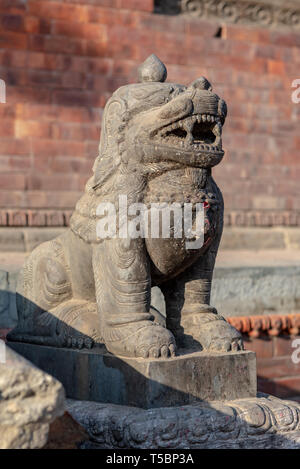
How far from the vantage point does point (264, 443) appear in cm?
328

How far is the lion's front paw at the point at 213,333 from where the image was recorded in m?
3.50

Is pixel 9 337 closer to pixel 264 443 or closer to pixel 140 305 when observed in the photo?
pixel 140 305

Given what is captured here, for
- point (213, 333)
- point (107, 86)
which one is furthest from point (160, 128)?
point (107, 86)

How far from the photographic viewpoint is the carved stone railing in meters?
8.05

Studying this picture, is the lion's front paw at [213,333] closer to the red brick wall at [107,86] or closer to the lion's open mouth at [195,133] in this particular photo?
the lion's open mouth at [195,133]

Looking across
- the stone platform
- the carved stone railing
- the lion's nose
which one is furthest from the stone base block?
the carved stone railing

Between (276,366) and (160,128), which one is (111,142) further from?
(276,366)

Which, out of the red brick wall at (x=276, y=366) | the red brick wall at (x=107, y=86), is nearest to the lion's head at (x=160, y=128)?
the red brick wall at (x=276, y=366)

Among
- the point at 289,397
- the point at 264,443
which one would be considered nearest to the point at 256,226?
the point at 289,397

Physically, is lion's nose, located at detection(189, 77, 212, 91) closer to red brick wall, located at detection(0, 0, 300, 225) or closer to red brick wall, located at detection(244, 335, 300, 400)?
red brick wall, located at detection(244, 335, 300, 400)

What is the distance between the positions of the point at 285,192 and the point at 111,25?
262 cm

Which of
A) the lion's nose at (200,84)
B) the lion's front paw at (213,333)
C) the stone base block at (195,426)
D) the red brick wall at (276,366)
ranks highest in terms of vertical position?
the lion's nose at (200,84)

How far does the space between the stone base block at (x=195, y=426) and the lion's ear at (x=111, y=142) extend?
3.50 ft

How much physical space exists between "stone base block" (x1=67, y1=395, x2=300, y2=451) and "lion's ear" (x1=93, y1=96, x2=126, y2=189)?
1.07 meters
